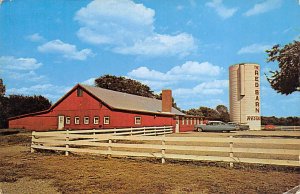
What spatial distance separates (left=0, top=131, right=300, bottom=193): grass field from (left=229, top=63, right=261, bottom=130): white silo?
2853cm

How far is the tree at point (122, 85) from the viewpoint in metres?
45.7

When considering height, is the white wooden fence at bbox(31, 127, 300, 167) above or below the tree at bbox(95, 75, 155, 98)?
below

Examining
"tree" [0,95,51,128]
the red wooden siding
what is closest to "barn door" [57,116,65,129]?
the red wooden siding

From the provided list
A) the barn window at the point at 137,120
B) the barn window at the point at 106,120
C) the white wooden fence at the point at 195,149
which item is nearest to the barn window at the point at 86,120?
the barn window at the point at 106,120

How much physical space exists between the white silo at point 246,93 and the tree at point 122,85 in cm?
1785

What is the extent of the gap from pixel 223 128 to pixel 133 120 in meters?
10.0

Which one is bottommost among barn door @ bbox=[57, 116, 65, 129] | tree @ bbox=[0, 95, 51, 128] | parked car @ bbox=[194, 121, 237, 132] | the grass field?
the grass field

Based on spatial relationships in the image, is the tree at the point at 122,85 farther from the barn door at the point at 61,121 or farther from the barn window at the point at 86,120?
the barn door at the point at 61,121

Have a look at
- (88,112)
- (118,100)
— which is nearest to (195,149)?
(88,112)

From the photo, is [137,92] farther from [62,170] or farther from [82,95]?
[62,170]

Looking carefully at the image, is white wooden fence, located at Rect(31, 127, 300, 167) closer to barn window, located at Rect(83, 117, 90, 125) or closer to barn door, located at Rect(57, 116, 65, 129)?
barn door, located at Rect(57, 116, 65, 129)

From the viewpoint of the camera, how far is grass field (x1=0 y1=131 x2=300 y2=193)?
5.43 metres

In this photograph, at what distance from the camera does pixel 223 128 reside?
31.2 metres

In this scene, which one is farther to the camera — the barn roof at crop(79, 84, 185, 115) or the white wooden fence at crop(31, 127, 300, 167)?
the barn roof at crop(79, 84, 185, 115)
